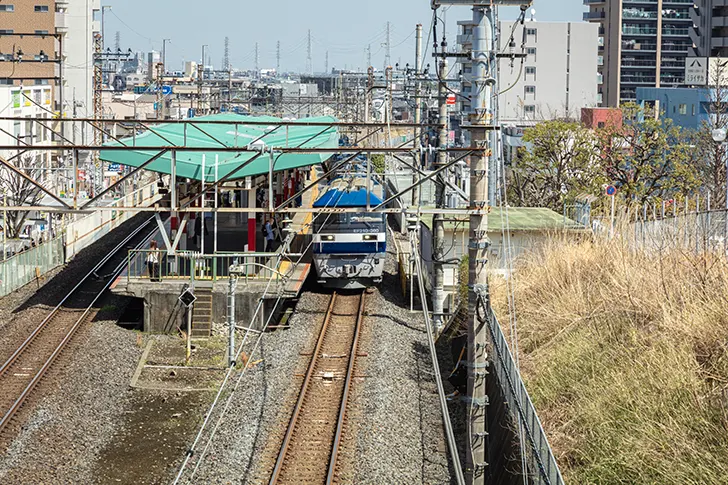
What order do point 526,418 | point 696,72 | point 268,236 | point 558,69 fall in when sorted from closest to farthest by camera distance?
point 526,418 → point 268,236 → point 696,72 → point 558,69

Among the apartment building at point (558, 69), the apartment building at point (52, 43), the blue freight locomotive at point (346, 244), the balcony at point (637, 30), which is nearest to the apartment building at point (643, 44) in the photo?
the balcony at point (637, 30)

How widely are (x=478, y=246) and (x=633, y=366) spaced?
1841mm

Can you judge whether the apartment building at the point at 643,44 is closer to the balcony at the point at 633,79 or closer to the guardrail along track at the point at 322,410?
the balcony at the point at 633,79

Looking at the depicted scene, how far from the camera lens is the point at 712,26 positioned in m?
61.9

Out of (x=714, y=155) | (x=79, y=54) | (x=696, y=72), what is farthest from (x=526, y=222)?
(x=79, y=54)

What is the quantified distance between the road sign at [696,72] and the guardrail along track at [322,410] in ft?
129

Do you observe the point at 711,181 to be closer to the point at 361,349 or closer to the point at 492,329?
the point at 361,349

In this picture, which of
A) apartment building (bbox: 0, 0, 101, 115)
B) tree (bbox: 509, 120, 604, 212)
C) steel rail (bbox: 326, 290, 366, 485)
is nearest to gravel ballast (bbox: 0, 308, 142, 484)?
steel rail (bbox: 326, 290, 366, 485)

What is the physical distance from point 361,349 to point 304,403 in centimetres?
275

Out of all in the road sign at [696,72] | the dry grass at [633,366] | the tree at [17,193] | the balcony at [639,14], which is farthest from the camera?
the balcony at [639,14]

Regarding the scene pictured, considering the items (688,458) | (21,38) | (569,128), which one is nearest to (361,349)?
(688,458)

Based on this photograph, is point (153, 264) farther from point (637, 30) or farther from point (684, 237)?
point (637, 30)

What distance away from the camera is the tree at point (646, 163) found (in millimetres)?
27266

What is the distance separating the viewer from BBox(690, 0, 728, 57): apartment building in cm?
6114
